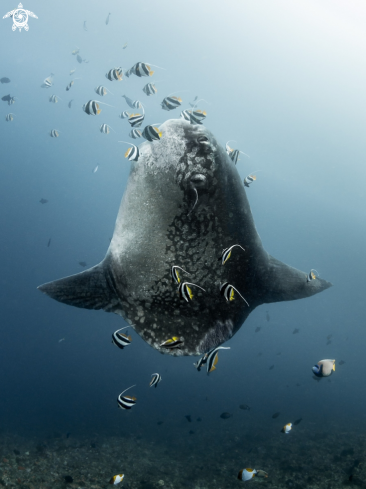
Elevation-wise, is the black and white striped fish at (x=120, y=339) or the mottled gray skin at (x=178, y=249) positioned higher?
the mottled gray skin at (x=178, y=249)

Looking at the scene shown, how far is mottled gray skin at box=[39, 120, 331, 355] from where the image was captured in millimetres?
1896

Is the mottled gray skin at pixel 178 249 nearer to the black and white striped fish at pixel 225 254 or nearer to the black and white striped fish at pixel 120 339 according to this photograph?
the black and white striped fish at pixel 225 254

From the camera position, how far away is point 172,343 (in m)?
2.04

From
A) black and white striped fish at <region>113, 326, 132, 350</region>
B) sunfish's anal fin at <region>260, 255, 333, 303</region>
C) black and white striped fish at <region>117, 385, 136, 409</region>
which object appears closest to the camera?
sunfish's anal fin at <region>260, 255, 333, 303</region>

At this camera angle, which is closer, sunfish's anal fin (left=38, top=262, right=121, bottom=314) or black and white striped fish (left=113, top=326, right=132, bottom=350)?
sunfish's anal fin (left=38, top=262, right=121, bottom=314)

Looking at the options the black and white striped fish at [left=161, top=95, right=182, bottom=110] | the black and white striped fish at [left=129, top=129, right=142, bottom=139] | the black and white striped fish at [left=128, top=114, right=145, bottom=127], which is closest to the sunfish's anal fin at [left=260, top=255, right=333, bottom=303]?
the black and white striped fish at [left=128, top=114, right=145, bottom=127]

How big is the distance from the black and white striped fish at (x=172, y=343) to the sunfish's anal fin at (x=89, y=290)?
483 millimetres

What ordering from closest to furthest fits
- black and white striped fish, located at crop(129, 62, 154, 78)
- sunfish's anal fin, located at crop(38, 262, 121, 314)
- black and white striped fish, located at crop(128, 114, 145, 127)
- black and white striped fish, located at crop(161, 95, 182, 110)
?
sunfish's anal fin, located at crop(38, 262, 121, 314), black and white striped fish, located at crop(128, 114, 145, 127), black and white striped fish, located at crop(161, 95, 182, 110), black and white striped fish, located at crop(129, 62, 154, 78)

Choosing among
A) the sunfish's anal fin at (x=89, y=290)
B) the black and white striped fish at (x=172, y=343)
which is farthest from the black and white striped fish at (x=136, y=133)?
the black and white striped fish at (x=172, y=343)

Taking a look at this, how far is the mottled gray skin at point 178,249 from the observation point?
1.90 metres

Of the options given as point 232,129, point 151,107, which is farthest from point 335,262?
point 151,107

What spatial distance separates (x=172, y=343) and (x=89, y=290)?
0.79m

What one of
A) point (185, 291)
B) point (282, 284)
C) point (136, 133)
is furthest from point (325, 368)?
point (136, 133)

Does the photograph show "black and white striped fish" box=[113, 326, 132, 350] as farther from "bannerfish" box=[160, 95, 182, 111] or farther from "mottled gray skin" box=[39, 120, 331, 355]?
"bannerfish" box=[160, 95, 182, 111]
